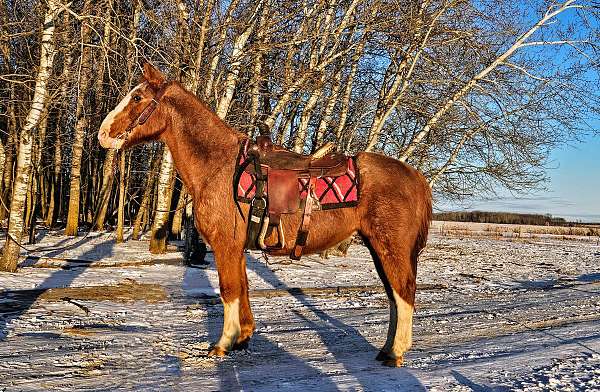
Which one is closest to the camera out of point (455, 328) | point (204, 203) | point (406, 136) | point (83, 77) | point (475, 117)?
point (204, 203)

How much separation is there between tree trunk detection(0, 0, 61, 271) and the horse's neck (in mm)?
5292

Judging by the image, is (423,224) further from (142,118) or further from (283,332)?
(142,118)

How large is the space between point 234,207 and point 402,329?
1.97m

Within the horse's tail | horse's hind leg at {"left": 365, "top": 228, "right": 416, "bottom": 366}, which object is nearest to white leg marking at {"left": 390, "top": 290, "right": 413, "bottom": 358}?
horse's hind leg at {"left": 365, "top": 228, "right": 416, "bottom": 366}

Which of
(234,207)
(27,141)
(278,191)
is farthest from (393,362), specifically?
(27,141)

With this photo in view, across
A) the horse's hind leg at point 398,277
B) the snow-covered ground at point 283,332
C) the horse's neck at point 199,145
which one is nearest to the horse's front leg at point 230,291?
the snow-covered ground at point 283,332

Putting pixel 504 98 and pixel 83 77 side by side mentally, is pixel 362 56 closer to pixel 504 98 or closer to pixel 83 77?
pixel 504 98

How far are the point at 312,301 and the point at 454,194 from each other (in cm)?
1053

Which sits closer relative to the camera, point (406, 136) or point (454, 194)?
point (406, 136)

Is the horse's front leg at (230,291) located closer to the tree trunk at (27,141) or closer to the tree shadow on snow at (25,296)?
the tree shadow on snow at (25,296)

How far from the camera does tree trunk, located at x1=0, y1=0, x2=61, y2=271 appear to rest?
9.07 meters

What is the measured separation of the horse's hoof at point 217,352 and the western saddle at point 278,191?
3.26ft

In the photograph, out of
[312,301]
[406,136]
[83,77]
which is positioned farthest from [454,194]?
[83,77]

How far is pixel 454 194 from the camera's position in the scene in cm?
1705
